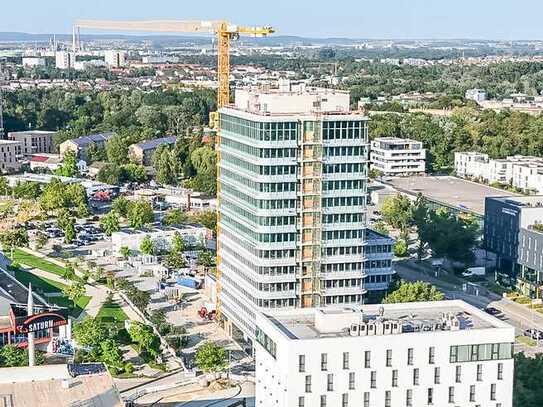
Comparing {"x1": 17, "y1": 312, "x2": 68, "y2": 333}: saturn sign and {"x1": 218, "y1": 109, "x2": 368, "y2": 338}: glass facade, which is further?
{"x1": 218, "y1": 109, "x2": 368, "y2": 338}: glass facade

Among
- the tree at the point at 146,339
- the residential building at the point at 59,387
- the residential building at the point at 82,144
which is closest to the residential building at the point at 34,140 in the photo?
the residential building at the point at 82,144

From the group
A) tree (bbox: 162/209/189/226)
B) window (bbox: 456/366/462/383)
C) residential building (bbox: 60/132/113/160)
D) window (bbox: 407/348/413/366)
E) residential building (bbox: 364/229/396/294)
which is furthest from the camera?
residential building (bbox: 60/132/113/160)

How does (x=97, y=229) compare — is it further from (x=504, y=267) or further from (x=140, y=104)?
(x=140, y=104)

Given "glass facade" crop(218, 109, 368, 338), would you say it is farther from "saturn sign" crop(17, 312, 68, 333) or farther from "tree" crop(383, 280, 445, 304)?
"saturn sign" crop(17, 312, 68, 333)

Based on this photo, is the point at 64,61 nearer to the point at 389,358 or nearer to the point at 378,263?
the point at 378,263

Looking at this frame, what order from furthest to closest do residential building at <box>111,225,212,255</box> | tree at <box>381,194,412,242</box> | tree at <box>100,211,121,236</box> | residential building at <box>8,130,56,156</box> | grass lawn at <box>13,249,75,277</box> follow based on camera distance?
residential building at <box>8,130,56,156</box> < tree at <box>100,211,121,236</box> < tree at <box>381,194,412,242</box> < residential building at <box>111,225,212,255</box> < grass lawn at <box>13,249,75,277</box>

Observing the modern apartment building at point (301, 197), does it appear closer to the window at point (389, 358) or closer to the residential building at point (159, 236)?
the window at point (389, 358)

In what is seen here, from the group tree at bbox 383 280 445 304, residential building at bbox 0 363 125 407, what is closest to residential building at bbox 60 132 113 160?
tree at bbox 383 280 445 304
